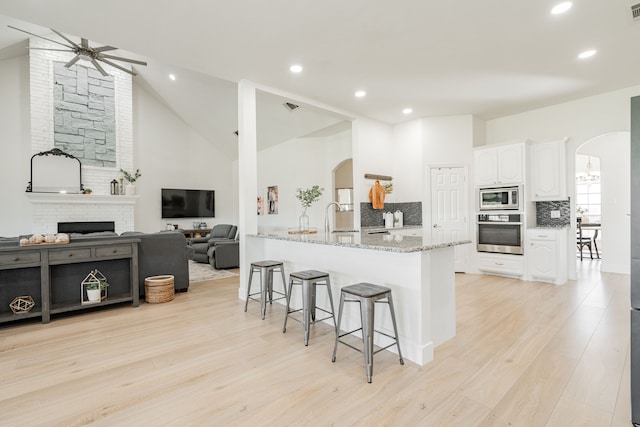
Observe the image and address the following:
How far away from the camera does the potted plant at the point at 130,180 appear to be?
25.7 ft

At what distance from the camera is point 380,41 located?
3.25m

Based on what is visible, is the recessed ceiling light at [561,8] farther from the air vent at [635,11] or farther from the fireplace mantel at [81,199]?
the fireplace mantel at [81,199]

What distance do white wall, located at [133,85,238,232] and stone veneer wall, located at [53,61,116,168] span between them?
2.48ft

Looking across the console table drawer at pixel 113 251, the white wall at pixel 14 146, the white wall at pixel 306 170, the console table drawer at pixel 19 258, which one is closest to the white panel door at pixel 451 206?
the white wall at pixel 306 170

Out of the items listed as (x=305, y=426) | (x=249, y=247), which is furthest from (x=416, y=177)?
(x=305, y=426)

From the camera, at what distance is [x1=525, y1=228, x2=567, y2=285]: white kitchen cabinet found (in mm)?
4805

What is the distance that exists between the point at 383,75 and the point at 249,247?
9.33ft

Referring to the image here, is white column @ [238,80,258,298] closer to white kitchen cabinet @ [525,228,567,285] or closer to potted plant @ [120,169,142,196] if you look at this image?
white kitchen cabinet @ [525,228,567,285]

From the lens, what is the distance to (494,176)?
17.7 feet

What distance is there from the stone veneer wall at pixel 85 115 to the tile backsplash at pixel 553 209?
939 cm

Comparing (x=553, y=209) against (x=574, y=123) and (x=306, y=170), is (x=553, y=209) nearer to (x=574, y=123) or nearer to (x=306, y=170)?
(x=574, y=123)

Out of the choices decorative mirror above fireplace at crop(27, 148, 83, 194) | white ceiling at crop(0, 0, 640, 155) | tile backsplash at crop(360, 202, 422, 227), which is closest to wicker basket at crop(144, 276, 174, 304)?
white ceiling at crop(0, 0, 640, 155)

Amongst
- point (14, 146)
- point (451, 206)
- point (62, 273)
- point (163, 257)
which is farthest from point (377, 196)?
point (14, 146)

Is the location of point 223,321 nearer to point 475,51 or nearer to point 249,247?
point 249,247
